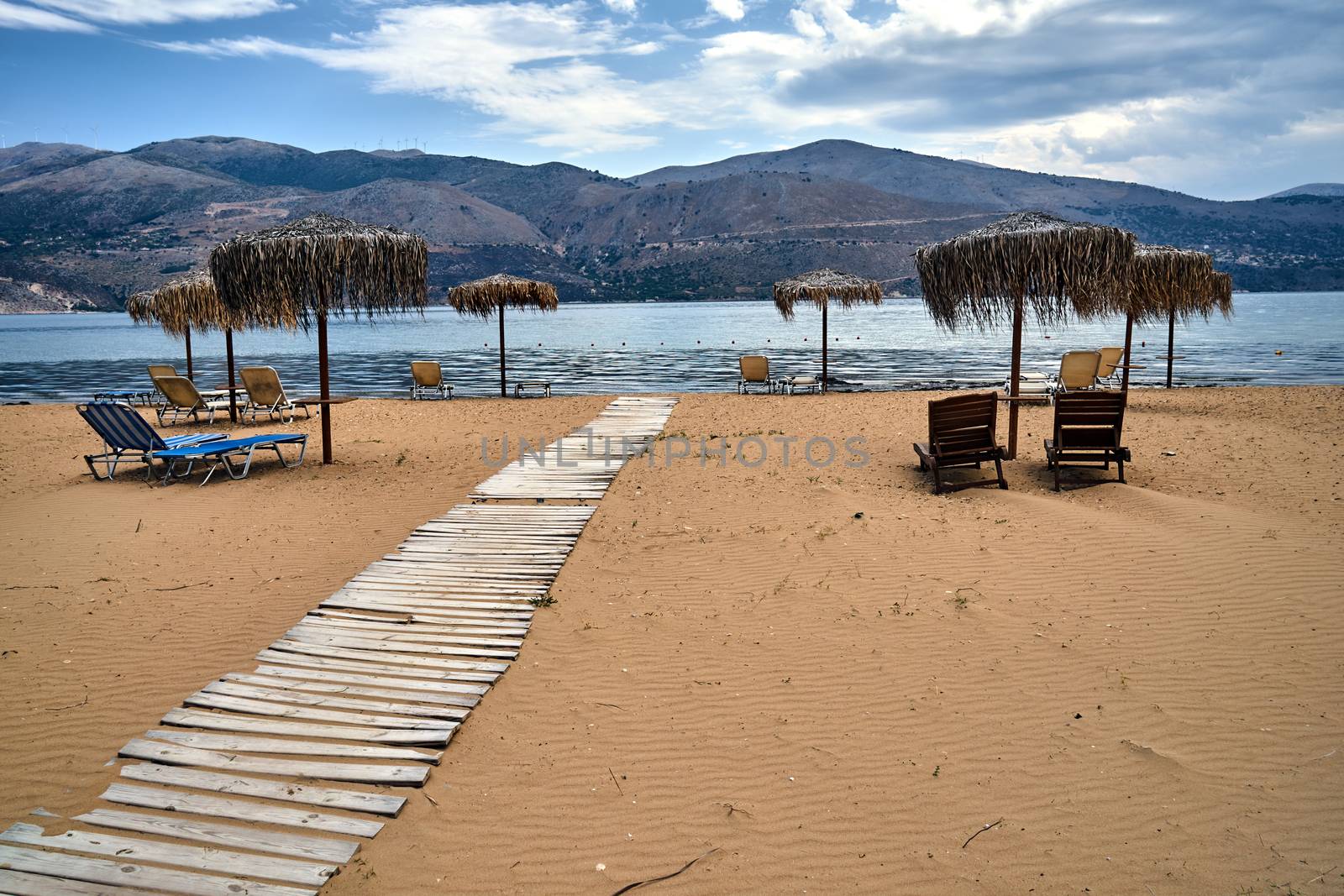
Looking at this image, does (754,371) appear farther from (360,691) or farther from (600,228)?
(600,228)

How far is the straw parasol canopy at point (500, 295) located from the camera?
768 inches

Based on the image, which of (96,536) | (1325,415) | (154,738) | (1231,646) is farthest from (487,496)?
(1325,415)

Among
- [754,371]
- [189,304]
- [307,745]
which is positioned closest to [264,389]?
[189,304]

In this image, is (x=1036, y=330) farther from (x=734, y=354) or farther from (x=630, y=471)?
(x=630, y=471)

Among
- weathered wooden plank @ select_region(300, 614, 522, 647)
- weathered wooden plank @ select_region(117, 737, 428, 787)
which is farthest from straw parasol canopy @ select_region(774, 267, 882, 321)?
weathered wooden plank @ select_region(117, 737, 428, 787)

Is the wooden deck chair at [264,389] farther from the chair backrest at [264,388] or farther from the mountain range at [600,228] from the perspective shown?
the mountain range at [600,228]

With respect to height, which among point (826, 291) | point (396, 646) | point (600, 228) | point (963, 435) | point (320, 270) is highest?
point (600, 228)

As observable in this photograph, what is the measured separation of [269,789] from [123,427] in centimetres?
752

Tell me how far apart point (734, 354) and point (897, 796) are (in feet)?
117

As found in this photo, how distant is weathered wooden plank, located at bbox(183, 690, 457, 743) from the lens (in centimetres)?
360

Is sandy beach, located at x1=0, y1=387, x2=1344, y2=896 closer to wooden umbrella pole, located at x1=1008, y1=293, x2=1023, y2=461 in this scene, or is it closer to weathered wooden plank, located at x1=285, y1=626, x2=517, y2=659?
weathered wooden plank, located at x1=285, y1=626, x2=517, y2=659

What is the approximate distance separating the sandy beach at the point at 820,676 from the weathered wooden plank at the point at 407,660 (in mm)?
150

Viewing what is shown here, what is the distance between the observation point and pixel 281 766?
3.28 metres

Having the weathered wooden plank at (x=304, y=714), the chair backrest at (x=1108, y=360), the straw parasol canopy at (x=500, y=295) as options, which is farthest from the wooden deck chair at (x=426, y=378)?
the weathered wooden plank at (x=304, y=714)
